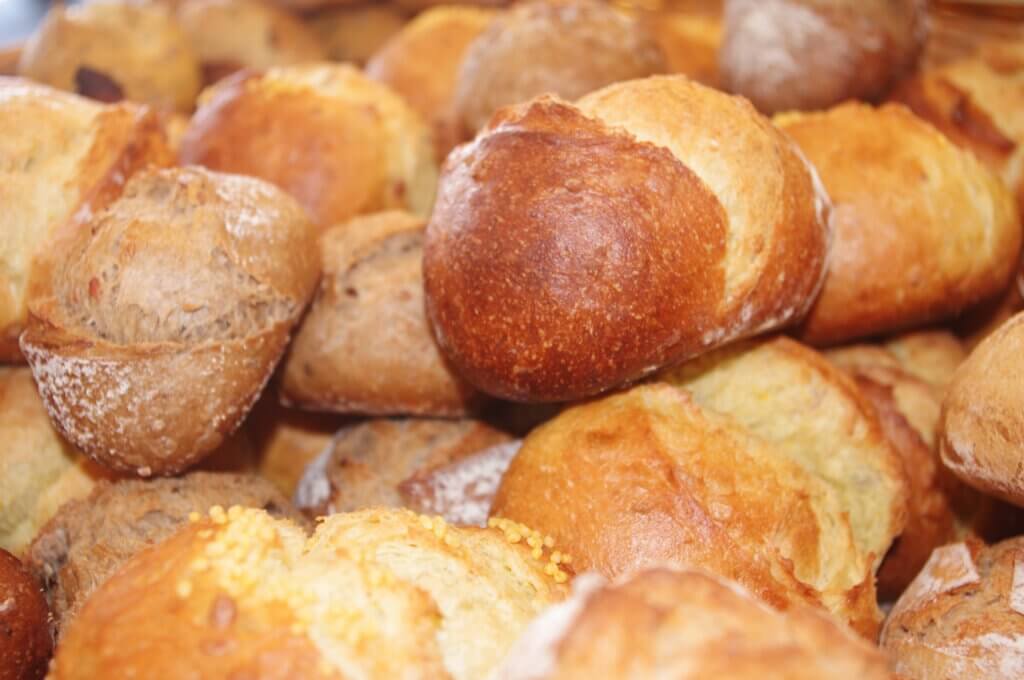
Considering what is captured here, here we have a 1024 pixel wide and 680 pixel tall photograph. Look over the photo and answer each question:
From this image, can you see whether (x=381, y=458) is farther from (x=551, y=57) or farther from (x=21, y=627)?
(x=551, y=57)

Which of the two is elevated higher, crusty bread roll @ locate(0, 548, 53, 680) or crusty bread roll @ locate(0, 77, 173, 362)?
crusty bread roll @ locate(0, 77, 173, 362)

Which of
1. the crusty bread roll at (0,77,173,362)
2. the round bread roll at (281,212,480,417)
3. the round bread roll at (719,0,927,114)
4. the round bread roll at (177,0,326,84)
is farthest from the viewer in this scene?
the round bread roll at (177,0,326,84)

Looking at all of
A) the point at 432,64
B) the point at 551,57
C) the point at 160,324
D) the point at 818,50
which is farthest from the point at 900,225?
the point at 432,64

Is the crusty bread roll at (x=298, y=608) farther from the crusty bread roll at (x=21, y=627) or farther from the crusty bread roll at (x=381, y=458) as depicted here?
the crusty bread roll at (x=381, y=458)

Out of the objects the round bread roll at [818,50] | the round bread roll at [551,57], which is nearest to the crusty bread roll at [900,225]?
the round bread roll at [818,50]

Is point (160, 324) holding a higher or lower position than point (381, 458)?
higher

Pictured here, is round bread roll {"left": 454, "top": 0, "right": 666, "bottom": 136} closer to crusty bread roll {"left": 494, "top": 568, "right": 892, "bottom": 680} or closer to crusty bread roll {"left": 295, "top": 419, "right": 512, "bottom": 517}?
crusty bread roll {"left": 295, "top": 419, "right": 512, "bottom": 517}

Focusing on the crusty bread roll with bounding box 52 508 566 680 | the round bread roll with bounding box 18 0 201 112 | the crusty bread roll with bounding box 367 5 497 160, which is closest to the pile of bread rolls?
the crusty bread roll with bounding box 52 508 566 680
